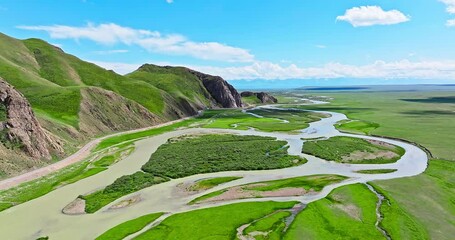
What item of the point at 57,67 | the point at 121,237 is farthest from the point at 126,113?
the point at 121,237

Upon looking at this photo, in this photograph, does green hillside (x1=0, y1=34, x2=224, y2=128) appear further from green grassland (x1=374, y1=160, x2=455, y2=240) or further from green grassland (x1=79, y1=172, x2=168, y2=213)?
green grassland (x1=374, y1=160, x2=455, y2=240)

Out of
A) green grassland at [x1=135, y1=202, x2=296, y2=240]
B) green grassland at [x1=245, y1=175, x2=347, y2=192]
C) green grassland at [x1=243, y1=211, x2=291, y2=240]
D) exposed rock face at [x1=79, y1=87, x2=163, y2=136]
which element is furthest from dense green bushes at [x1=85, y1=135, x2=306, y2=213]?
exposed rock face at [x1=79, y1=87, x2=163, y2=136]

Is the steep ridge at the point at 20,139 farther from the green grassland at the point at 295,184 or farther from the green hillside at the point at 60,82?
the green grassland at the point at 295,184

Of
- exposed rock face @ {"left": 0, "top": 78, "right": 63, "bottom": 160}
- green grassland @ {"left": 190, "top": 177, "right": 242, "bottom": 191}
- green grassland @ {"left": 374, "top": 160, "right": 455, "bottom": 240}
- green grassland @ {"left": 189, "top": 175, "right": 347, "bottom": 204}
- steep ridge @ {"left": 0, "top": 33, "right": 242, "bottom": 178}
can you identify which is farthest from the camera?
steep ridge @ {"left": 0, "top": 33, "right": 242, "bottom": 178}

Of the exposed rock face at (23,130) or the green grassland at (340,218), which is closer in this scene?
the green grassland at (340,218)

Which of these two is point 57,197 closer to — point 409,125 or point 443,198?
point 443,198

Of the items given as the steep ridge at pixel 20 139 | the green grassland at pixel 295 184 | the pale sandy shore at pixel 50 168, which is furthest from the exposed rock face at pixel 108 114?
the green grassland at pixel 295 184
